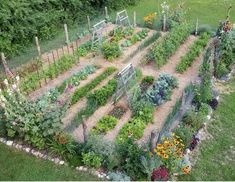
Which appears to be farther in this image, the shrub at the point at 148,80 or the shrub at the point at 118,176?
the shrub at the point at 148,80

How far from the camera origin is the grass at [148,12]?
583 inches

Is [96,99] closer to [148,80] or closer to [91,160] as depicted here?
[148,80]

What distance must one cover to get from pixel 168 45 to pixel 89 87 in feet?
11.8

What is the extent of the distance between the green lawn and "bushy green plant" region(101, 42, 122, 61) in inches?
216

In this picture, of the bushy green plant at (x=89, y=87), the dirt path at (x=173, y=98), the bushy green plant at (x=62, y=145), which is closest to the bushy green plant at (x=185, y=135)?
the dirt path at (x=173, y=98)

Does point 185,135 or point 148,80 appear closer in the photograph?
point 185,135

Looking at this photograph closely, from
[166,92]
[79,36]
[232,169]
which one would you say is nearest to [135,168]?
[232,169]

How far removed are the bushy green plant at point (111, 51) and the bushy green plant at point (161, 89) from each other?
2.39 m

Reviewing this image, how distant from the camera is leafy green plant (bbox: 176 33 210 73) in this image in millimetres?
13398

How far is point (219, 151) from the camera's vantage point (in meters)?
9.95

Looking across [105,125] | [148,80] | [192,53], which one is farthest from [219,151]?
[192,53]

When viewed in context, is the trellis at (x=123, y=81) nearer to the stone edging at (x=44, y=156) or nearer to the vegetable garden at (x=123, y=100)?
the vegetable garden at (x=123, y=100)

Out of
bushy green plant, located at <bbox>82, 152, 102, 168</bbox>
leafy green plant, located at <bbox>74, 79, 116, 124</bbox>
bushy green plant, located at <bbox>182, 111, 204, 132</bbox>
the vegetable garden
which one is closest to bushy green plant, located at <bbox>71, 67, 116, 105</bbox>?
the vegetable garden

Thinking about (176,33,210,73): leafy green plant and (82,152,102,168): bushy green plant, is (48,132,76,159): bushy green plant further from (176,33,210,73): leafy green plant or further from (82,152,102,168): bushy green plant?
(176,33,210,73): leafy green plant
